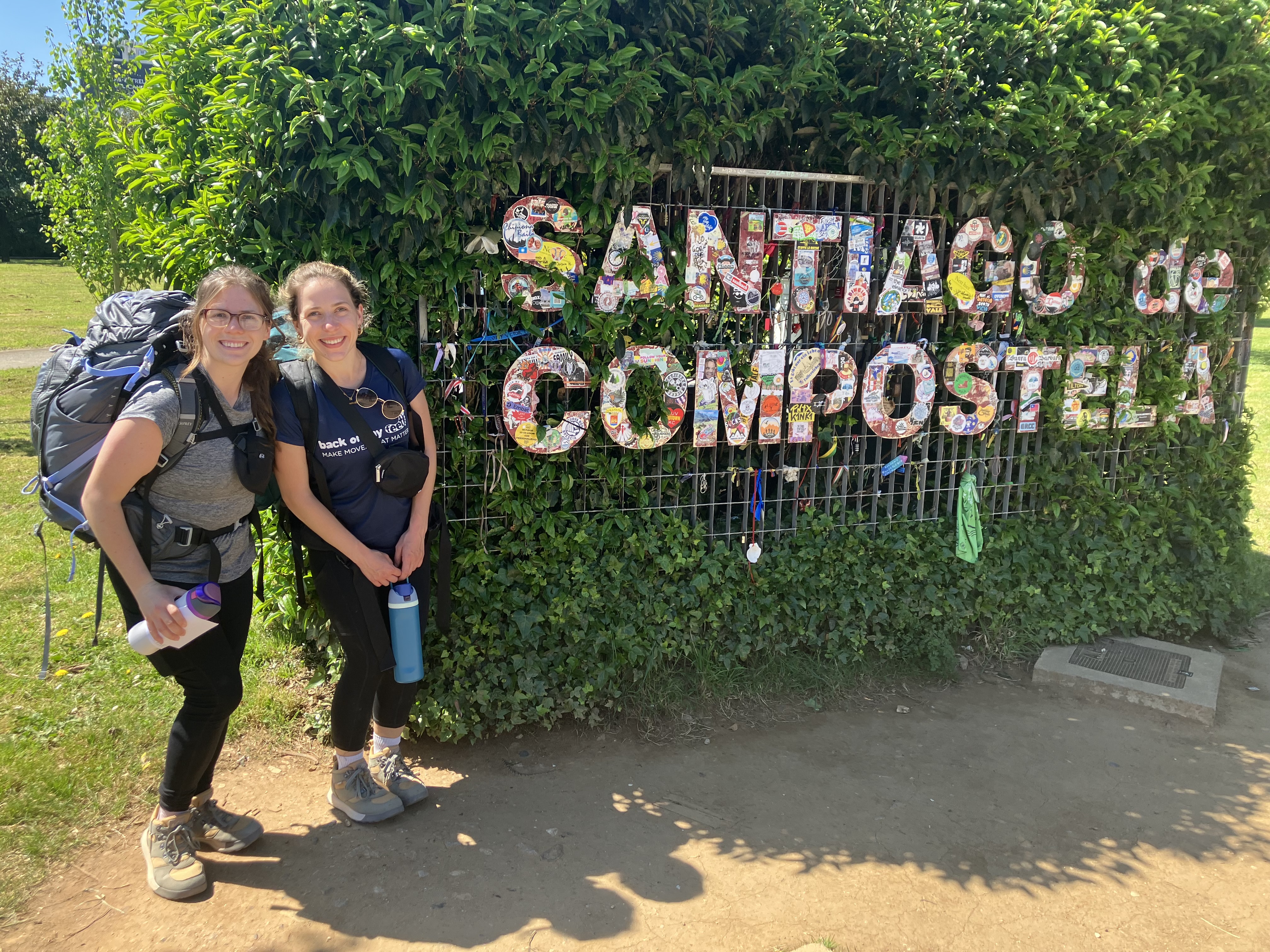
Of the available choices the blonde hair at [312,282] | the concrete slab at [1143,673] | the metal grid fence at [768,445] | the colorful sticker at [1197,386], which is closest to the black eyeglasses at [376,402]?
the blonde hair at [312,282]

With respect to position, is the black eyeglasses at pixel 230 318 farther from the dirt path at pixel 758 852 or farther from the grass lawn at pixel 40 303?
the grass lawn at pixel 40 303

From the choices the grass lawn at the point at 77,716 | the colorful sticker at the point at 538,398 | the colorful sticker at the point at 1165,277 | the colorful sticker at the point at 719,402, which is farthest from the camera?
the colorful sticker at the point at 1165,277

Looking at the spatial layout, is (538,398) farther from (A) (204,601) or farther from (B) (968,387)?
(B) (968,387)

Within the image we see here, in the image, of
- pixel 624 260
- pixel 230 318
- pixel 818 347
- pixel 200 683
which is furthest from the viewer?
pixel 818 347

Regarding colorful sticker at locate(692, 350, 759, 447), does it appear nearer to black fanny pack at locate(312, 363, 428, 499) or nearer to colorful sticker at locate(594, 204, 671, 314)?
colorful sticker at locate(594, 204, 671, 314)

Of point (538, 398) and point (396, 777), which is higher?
point (538, 398)

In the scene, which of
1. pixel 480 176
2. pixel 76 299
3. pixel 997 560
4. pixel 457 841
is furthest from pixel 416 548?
pixel 76 299

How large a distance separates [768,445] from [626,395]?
0.90 meters

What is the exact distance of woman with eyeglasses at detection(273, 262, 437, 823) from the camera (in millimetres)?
3051

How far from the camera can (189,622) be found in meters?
2.71

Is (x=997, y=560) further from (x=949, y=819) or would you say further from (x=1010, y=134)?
(x=1010, y=134)

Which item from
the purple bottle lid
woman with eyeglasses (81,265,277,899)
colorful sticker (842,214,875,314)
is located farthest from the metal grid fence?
the purple bottle lid

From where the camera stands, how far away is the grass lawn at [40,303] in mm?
18672

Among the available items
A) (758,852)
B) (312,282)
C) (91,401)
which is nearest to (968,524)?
(758,852)
